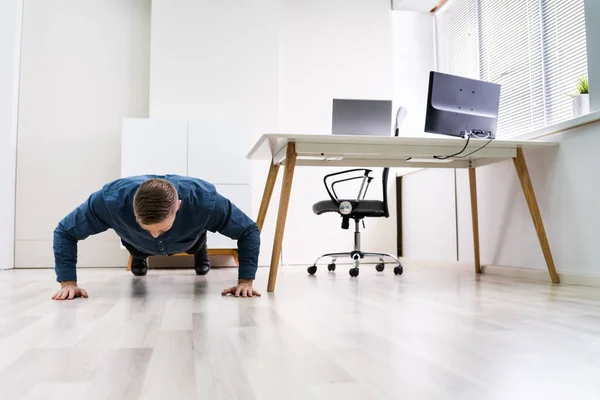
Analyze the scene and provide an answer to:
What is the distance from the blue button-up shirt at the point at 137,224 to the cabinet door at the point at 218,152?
6.20ft

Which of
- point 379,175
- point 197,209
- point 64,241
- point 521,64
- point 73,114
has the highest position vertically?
point 521,64

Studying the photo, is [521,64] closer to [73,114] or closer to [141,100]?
[141,100]

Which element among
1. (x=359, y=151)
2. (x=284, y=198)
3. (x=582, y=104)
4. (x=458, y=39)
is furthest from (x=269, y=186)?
(x=458, y=39)

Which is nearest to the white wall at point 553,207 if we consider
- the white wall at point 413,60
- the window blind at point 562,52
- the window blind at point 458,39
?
the window blind at point 562,52

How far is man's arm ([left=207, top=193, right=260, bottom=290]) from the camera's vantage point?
2416 mm

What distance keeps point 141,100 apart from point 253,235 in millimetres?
3020

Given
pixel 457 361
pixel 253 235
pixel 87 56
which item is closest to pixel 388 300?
pixel 253 235

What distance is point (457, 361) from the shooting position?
1.19 meters

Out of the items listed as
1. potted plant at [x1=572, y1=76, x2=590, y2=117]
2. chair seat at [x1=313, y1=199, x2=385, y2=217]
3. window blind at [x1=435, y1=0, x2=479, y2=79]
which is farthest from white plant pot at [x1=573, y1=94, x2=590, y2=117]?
window blind at [x1=435, y1=0, x2=479, y2=79]

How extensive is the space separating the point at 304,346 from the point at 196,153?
129 inches

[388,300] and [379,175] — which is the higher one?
[379,175]

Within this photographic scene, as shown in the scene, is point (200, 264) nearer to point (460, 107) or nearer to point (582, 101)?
point (460, 107)

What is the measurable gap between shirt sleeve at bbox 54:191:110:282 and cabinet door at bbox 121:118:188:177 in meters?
1.99

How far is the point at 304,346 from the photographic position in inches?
53.2
